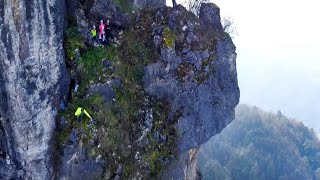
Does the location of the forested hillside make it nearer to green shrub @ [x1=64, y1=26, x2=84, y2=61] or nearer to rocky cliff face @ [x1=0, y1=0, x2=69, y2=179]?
rocky cliff face @ [x1=0, y1=0, x2=69, y2=179]

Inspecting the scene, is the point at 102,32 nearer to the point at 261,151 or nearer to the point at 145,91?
the point at 145,91

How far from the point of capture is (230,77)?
25047 millimetres

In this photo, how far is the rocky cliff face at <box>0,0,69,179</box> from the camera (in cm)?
1759

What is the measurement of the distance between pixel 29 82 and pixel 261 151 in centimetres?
7544

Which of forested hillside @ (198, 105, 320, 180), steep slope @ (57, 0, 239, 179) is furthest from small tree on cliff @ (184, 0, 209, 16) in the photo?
forested hillside @ (198, 105, 320, 180)

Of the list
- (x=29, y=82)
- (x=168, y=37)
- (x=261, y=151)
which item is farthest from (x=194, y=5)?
(x=261, y=151)

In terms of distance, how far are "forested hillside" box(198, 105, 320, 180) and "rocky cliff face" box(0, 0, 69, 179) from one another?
173 ft

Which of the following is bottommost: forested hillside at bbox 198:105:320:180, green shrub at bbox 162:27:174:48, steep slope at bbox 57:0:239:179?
forested hillside at bbox 198:105:320:180

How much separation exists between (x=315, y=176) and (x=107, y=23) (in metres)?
83.4

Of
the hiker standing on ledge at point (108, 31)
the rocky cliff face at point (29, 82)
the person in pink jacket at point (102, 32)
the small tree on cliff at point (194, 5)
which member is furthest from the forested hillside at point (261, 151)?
the rocky cliff face at point (29, 82)

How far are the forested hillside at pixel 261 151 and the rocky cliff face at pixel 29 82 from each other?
52775 millimetres

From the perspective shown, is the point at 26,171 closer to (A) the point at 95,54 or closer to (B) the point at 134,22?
(A) the point at 95,54

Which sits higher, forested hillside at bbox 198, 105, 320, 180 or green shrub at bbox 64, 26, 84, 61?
green shrub at bbox 64, 26, 84, 61

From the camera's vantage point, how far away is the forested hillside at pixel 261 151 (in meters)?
79.2
